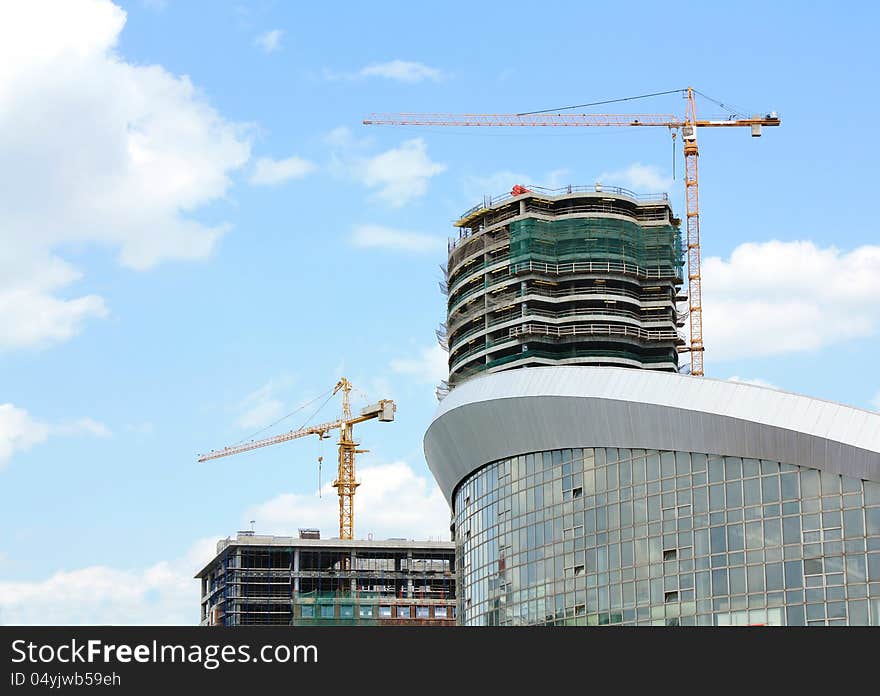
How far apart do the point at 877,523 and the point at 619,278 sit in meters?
106

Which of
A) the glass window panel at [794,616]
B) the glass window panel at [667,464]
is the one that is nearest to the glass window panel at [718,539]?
the glass window panel at [667,464]

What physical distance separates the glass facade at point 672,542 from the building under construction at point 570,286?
269 feet

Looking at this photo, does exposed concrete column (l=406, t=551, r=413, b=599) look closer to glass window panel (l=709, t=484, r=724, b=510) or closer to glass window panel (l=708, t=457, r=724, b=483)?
glass window panel (l=708, t=457, r=724, b=483)

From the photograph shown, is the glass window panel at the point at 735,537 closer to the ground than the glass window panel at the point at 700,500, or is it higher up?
closer to the ground

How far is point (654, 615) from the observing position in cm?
6166

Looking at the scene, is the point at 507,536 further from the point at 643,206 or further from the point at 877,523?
the point at 643,206

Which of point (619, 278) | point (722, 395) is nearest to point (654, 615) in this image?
point (722, 395)

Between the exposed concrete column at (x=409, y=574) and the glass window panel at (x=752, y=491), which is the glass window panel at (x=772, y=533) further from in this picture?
the exposed concrete column at (x=409, y=574)

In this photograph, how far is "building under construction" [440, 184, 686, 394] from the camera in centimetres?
15850

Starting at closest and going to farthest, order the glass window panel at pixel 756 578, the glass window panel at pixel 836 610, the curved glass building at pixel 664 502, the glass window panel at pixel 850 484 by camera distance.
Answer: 1. the glass window panel at pixel 836 610
2. the glass window panel at pixel 850 484
3. the curved glass building at pixel 664 502
4. the glass window panel at pixel 756 578

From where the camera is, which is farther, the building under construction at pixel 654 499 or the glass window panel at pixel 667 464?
the glass window panel at pixel 667 464

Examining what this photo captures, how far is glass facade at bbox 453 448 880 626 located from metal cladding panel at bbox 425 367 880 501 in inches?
28.1

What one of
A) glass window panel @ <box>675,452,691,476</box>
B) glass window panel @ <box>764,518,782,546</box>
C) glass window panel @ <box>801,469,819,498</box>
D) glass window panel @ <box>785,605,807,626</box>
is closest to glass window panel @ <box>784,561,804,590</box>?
glass window panel @ <box>785,605,807,626</box>

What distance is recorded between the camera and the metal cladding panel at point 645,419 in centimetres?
5516
